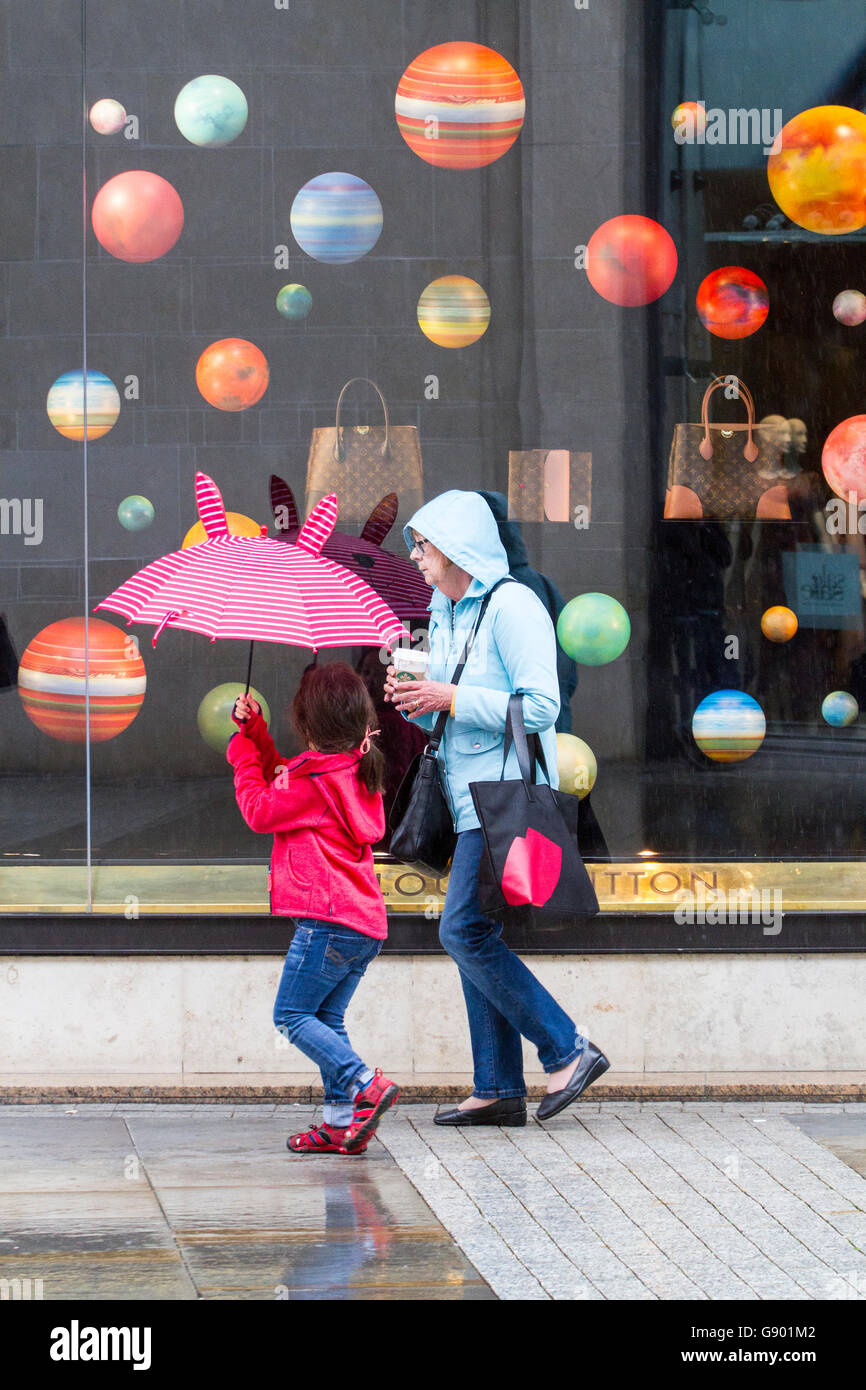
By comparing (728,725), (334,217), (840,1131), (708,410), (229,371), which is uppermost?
(334,217)

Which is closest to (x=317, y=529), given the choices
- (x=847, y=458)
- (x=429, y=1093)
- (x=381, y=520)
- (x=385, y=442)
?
(x=381, y=520)

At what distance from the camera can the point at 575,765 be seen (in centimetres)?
627

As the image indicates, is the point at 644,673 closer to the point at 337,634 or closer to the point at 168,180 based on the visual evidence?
the point at 337,634

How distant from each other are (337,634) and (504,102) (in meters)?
2.70

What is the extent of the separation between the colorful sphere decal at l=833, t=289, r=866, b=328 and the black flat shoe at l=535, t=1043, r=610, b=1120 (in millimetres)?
3004

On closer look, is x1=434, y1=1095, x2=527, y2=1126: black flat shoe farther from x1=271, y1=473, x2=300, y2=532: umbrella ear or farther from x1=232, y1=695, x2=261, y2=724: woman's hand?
x1=271, y1=473, x2=300, y2=532: umbrella ear

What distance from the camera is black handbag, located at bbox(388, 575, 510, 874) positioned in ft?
16.8

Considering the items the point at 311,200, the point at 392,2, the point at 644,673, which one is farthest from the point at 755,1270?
the point at 392,2

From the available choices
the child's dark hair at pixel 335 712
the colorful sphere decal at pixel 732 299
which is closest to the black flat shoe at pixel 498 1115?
the child's dark hair at pixel 335 712

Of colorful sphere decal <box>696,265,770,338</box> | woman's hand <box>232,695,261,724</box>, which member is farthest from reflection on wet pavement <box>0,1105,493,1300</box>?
colorful sphere decal <box>696,265,770,338</box>

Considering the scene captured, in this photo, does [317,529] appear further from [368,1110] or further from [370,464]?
[368,1110]

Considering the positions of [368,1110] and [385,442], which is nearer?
[368,1110]

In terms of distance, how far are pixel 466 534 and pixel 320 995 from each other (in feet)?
4.87

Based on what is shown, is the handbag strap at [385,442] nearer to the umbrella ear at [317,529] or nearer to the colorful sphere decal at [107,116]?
the umbrella ear at [317,529]
